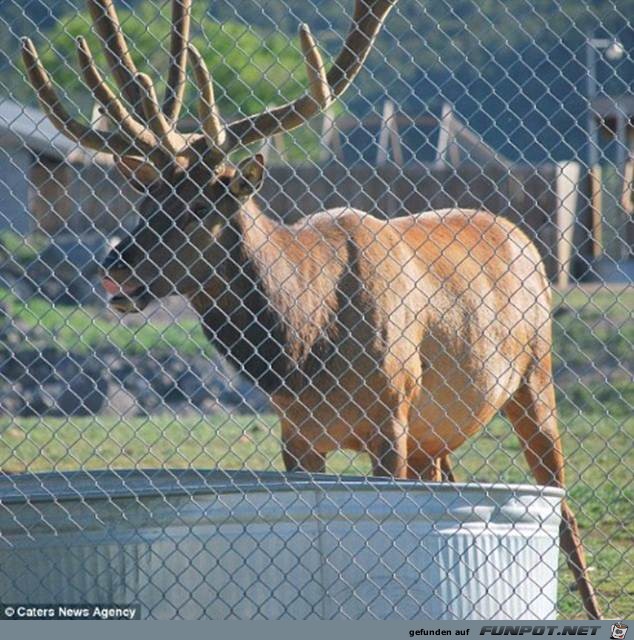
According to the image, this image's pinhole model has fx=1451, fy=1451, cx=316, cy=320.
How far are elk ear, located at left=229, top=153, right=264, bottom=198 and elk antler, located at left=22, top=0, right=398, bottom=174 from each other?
105mm

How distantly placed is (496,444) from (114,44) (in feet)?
18.6

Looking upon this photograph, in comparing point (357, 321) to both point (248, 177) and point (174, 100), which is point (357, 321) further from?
point (174, 100)

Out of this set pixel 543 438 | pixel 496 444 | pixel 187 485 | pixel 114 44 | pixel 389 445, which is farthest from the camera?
pixel 496 444

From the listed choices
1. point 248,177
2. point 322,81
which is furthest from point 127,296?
point 322,81

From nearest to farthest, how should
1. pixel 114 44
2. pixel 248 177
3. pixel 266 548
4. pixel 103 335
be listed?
1. pixel 266 548
2. pixel 114 44
3. pixel 248 177
4. pixel 103 335

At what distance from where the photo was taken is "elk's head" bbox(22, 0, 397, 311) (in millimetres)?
6370

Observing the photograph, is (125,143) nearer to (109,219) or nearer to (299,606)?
(299,606)

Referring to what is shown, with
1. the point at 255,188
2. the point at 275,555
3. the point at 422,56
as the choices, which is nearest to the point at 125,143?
the point at 255,188

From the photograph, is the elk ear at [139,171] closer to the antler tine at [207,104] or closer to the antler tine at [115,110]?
the antler tine at [115,110]

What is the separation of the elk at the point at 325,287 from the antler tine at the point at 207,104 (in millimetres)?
11

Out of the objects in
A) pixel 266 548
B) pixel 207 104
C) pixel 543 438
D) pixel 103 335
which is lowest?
pixel 266 548

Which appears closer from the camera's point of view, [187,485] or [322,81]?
[187,485]

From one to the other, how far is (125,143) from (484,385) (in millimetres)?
2336

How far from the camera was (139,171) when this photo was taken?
679 centimetres
